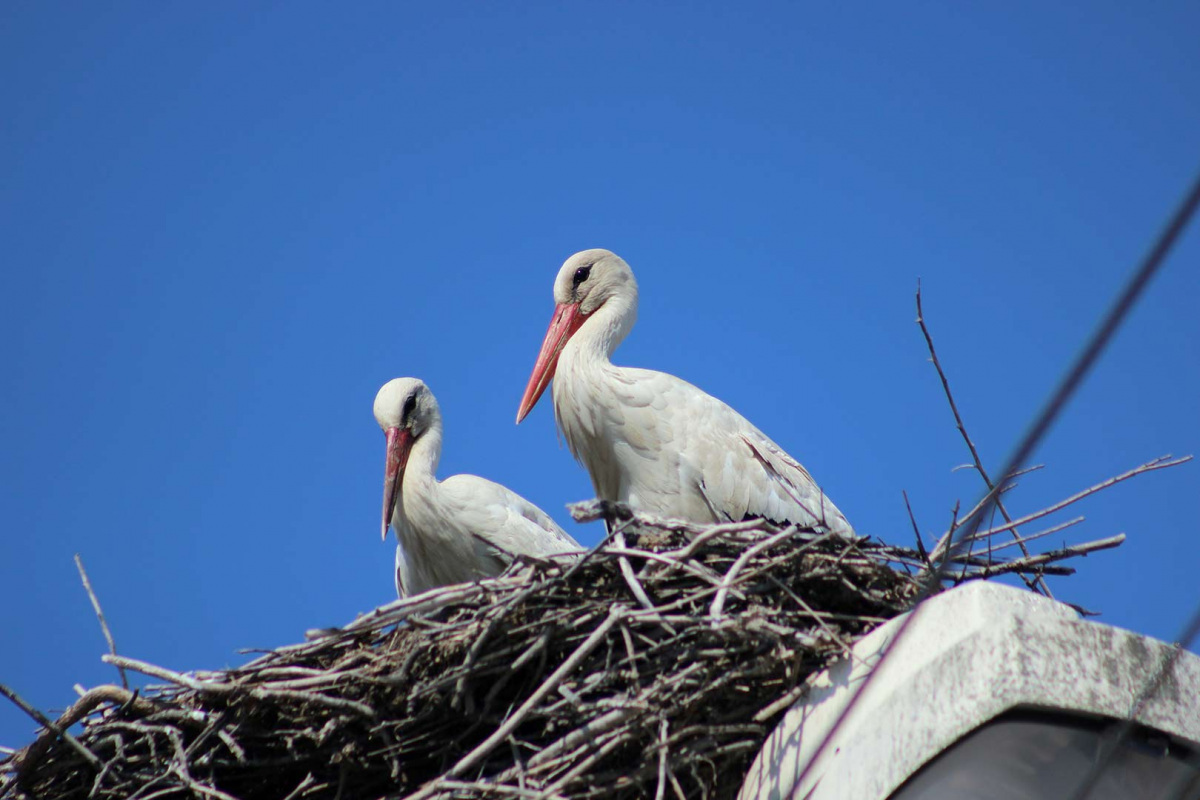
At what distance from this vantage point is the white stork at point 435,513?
4855 millimetres

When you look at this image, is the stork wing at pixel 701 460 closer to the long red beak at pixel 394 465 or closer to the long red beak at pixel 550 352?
the long red beak at pixel 550 352

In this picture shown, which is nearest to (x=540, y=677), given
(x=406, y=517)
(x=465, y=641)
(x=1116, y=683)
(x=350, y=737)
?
(x=465, y=641)

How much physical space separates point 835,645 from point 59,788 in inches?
81.5

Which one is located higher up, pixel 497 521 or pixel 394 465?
pixel 394 465

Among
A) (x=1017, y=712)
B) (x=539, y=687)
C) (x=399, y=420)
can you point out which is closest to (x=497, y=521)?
(x=399, y=420)

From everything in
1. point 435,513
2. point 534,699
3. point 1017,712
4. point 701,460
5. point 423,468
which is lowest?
point 1017,712

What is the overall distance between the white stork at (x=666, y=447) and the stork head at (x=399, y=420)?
0.69 metres

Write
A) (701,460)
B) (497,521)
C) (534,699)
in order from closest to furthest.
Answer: (534,699)
(701,460)
(497,521)

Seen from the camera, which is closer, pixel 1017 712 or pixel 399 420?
pixel 1017 712

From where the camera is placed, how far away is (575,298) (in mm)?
5133

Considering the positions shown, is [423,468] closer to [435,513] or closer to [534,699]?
[435,513]

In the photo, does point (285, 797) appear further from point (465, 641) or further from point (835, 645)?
point (835, 645)

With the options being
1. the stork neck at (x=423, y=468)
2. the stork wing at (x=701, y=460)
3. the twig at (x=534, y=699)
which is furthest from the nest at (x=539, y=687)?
the stork neck at (x=423, y=468)

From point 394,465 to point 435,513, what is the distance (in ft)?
1.05
